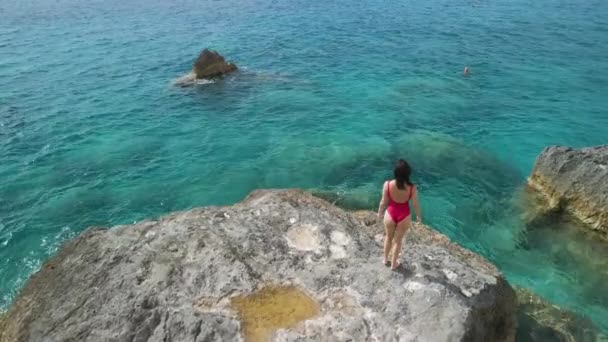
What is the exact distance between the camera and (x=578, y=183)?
20781 millimetres

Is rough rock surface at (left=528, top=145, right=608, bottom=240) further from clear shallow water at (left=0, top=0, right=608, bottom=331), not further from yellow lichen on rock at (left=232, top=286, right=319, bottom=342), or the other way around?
yellow lichen on rock at (left=232, top=286, right=319, bottom=342)

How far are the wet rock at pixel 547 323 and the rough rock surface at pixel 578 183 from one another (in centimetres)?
548

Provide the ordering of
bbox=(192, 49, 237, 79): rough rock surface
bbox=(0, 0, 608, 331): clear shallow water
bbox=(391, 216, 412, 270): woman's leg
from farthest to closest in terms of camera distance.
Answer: bbox=(192, 49, 237, 79): rough rock surface < bbox=(0, 0, 608, 331): clear shallow water < bbox=(391, 216, 412, 270): woman's leg

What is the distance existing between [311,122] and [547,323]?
789 inches

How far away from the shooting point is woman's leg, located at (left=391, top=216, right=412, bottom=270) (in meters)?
11.7

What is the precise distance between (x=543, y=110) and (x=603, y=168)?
1350 centimetres

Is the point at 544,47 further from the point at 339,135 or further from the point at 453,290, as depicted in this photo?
the point at 453,290

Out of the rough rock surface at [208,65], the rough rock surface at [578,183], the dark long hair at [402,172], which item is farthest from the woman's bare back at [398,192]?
the rough rock surface at [208,65]

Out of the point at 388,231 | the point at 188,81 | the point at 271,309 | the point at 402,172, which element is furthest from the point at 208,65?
the point at 402,172

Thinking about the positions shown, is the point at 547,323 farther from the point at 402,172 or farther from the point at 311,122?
the point at 311,122

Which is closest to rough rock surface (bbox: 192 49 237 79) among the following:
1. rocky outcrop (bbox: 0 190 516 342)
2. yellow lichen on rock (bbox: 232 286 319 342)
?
rocky outcrop (bbox: 0 190 516 342)

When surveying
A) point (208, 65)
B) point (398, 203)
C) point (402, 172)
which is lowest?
point (208, 65)

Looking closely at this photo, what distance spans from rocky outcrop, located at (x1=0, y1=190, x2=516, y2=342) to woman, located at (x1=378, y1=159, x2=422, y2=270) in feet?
3.33

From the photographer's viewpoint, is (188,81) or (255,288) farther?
(188,81)
